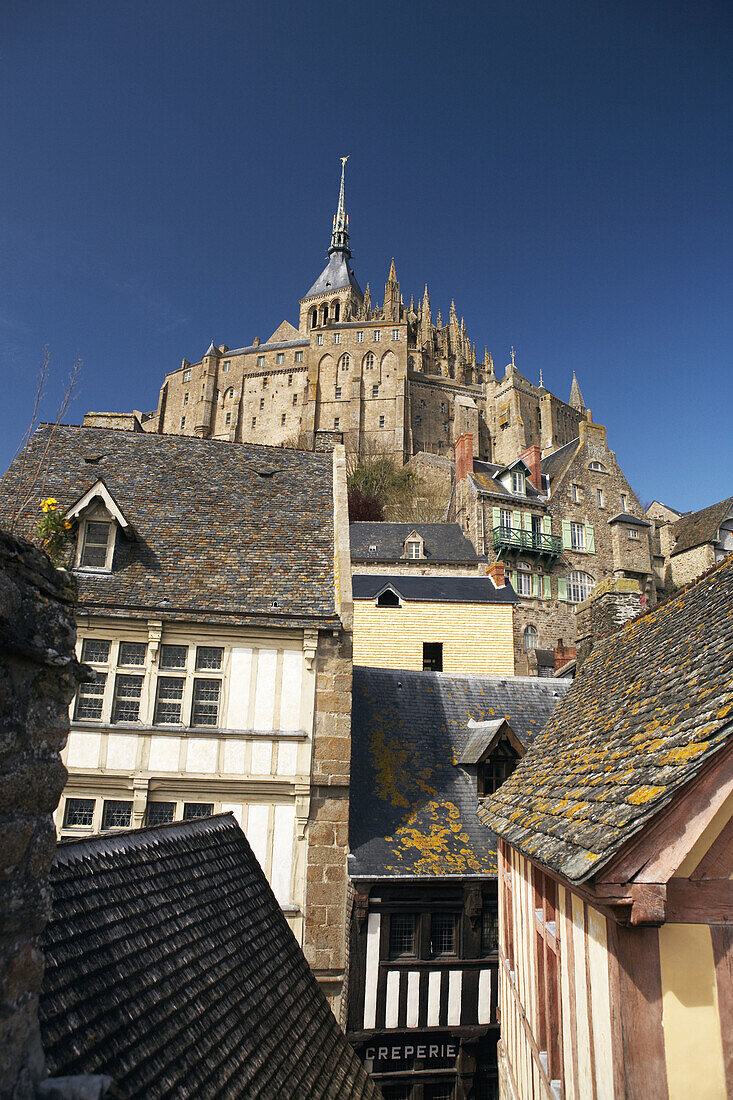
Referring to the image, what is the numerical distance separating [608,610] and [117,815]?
341 inches

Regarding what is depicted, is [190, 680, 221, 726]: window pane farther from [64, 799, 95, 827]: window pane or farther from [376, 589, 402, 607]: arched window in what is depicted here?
[376, 589, 402, 607]: arched window

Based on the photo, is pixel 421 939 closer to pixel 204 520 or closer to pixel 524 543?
pixel 204 520

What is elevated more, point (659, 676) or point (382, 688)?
point (382, 688)

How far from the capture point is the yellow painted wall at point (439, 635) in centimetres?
2156

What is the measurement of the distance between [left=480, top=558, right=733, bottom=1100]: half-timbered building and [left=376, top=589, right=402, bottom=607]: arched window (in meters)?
16.1

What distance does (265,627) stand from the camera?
1134 cm

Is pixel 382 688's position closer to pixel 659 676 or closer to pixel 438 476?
pixel 659 676

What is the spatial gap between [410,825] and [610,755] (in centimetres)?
749

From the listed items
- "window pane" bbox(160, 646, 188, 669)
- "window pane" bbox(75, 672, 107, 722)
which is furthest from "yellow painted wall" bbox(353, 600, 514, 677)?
"window pane" bbox(75, 672, 107, 722)

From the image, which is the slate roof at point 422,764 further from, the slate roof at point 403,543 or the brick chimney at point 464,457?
the brick chimney at point 464,457

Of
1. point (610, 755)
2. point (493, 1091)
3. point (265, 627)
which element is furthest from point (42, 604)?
point (493, 1091)

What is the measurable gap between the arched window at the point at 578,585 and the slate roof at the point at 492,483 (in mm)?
5494

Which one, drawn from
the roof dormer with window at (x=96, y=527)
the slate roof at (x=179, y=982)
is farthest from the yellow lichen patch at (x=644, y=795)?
the roof dormer with window at (x=96, y=527)

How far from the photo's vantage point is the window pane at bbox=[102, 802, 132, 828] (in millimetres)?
10758
